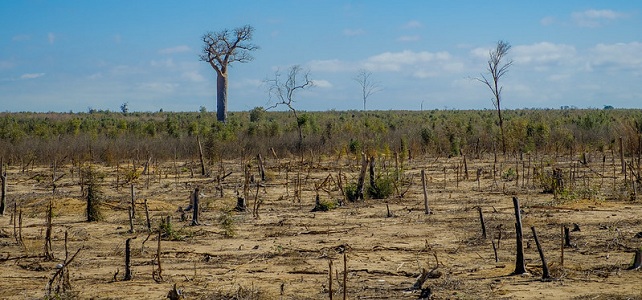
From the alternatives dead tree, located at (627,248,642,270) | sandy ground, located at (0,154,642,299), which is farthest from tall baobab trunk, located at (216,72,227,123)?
dead tree, located at (627,248,642,270)

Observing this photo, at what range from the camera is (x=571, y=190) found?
602 inches

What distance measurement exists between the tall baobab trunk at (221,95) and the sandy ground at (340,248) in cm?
2912

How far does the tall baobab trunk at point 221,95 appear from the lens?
4681cm

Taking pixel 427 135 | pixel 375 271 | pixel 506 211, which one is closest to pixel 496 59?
pixel 427 135

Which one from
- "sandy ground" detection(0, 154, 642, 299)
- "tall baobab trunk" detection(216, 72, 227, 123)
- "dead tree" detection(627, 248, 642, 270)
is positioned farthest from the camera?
"tall baobab trunk" detection(216, 72, 227, 123)

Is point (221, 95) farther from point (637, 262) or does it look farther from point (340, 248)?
point (637, 262)

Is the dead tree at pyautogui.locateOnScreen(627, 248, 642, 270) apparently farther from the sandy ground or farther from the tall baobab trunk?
the tall baobab trunk

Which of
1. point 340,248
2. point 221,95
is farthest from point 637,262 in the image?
point 221,95

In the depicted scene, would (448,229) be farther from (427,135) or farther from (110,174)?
(427,135)

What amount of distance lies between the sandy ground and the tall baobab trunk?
29.1 metres

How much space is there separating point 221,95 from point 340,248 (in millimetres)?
37059

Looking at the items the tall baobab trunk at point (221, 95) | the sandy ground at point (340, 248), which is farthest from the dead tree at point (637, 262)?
the tall baobab trunk at point (221, 95)

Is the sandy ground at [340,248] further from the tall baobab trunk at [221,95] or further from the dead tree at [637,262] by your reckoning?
the tall baobab trunk at [221,95]

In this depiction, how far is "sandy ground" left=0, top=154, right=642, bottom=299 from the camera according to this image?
8.35 m
